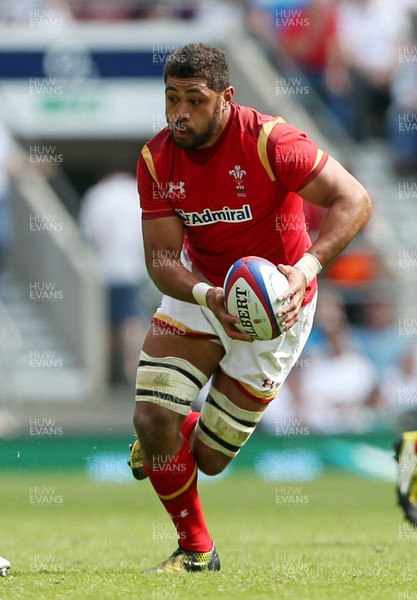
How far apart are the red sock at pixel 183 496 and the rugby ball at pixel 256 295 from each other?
871 mm

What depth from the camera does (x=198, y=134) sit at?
6.42 metres

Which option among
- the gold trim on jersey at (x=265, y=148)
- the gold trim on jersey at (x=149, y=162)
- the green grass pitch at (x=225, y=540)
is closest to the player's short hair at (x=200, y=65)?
the gold trim on jersey at (x=265, y=148)

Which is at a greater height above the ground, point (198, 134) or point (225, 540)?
point (198, 134)

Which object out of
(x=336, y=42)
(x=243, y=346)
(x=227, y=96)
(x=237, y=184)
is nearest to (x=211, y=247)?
(x=237, y=184)

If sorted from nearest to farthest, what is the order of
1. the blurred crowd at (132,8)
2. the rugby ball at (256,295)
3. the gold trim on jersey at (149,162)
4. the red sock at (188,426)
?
1. the rugby ball at (256,295)
2. the gold trim on jersey at (149,162)
3. the red sock at (188,426)
4. the blurred crowd at (132,8)

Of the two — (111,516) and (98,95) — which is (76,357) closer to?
(98,95)

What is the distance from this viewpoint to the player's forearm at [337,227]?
21.0 ft

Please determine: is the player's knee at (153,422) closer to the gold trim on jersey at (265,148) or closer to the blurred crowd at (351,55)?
the gold trim on jersey at (265,148)

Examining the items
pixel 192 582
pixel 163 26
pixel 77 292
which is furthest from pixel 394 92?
pixel 192 582

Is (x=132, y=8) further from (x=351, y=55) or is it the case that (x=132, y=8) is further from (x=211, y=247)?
(x=211, y=247)

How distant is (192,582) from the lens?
5.99 meters

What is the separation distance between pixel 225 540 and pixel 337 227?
2.95 m

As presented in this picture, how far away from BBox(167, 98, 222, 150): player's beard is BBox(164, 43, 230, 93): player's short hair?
0.39 feet

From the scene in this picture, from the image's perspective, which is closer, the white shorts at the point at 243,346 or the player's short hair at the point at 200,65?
the player's short hair at the point at 200,65
